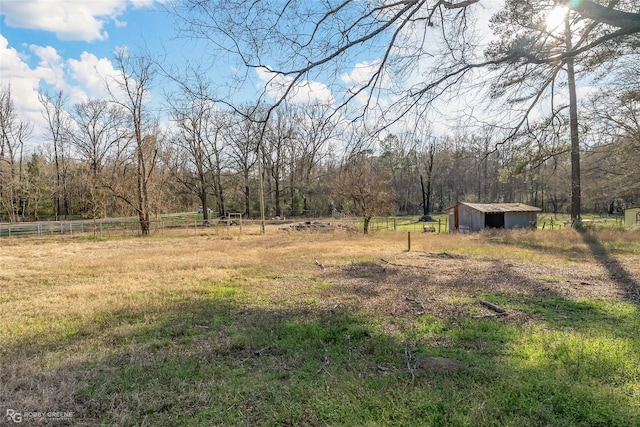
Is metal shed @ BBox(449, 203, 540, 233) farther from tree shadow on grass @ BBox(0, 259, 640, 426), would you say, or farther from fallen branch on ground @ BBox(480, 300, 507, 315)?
tree shadow on grass @ BBox(0, 259, 640, 426)

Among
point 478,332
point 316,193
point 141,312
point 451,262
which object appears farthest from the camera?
point 316,193

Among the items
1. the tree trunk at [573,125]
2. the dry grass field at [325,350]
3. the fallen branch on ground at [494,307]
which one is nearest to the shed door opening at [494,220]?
the tree trunk at [573,125]

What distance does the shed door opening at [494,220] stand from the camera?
27.4 m

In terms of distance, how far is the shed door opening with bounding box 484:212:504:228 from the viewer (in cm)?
2744

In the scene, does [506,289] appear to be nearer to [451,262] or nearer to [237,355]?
[451,262]

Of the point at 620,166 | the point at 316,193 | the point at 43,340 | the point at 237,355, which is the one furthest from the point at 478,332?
the point at 316,193

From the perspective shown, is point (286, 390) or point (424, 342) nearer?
point (286, 390)

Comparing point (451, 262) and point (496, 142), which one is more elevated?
point (496, 142)

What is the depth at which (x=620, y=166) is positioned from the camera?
63.8 ft

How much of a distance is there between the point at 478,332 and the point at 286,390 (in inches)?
118

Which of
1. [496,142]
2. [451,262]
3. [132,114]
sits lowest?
[451,262]

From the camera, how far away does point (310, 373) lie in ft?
12.1

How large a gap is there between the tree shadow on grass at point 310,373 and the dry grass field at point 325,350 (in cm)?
2

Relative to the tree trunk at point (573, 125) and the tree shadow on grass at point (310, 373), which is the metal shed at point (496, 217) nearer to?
the tree trunk at point (573, 125)
